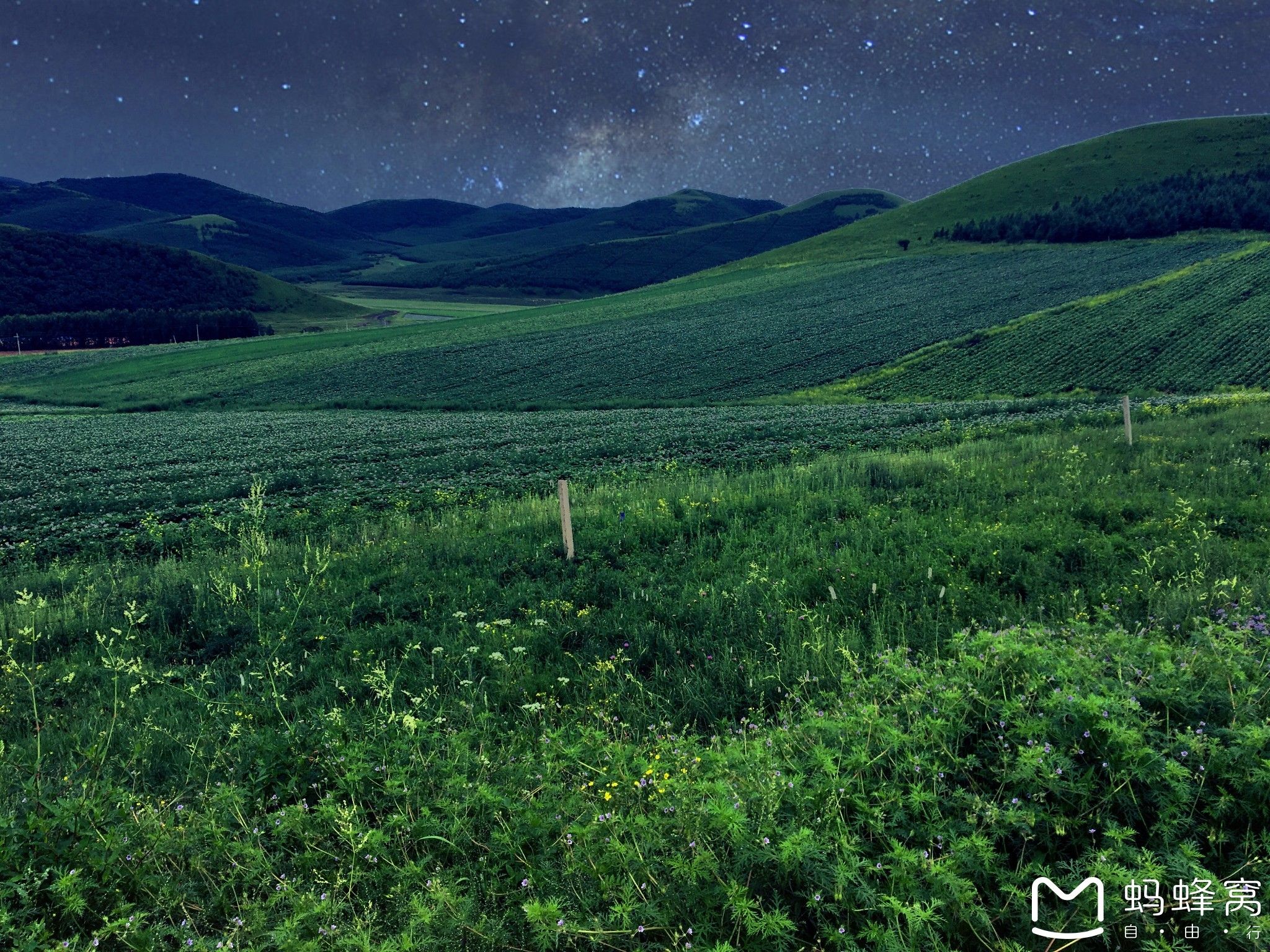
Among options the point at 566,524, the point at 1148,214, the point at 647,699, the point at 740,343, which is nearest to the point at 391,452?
the point at 566,524

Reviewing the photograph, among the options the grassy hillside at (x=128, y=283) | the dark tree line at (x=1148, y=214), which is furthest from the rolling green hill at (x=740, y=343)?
the grassy hillside at (x=128, y=283)

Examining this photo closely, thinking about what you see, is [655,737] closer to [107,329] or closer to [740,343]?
[740,343]

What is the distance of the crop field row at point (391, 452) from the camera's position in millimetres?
17406

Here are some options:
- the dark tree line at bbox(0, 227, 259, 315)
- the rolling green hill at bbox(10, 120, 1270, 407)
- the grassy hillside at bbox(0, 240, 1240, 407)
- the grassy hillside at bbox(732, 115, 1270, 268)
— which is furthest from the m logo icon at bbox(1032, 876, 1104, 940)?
the dark tree line at bbox(0, 227, 259, 315)

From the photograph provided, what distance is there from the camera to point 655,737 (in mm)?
5371

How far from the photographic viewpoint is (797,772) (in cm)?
407

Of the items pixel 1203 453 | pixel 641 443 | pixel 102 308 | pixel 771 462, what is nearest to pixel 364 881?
pixel 1203 453

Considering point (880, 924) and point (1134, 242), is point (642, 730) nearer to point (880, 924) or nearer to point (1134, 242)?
point (880, 924)

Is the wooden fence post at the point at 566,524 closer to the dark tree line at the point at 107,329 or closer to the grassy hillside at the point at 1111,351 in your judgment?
the grassy hillside at the point at 1111,351

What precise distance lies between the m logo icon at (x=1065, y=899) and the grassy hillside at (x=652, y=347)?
38605mm

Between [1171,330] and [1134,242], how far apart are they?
1950 inches

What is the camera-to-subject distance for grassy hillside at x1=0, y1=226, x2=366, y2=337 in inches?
4749

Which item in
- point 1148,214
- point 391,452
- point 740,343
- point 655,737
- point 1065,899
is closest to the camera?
point 1065,899

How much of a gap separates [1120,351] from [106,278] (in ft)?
507
